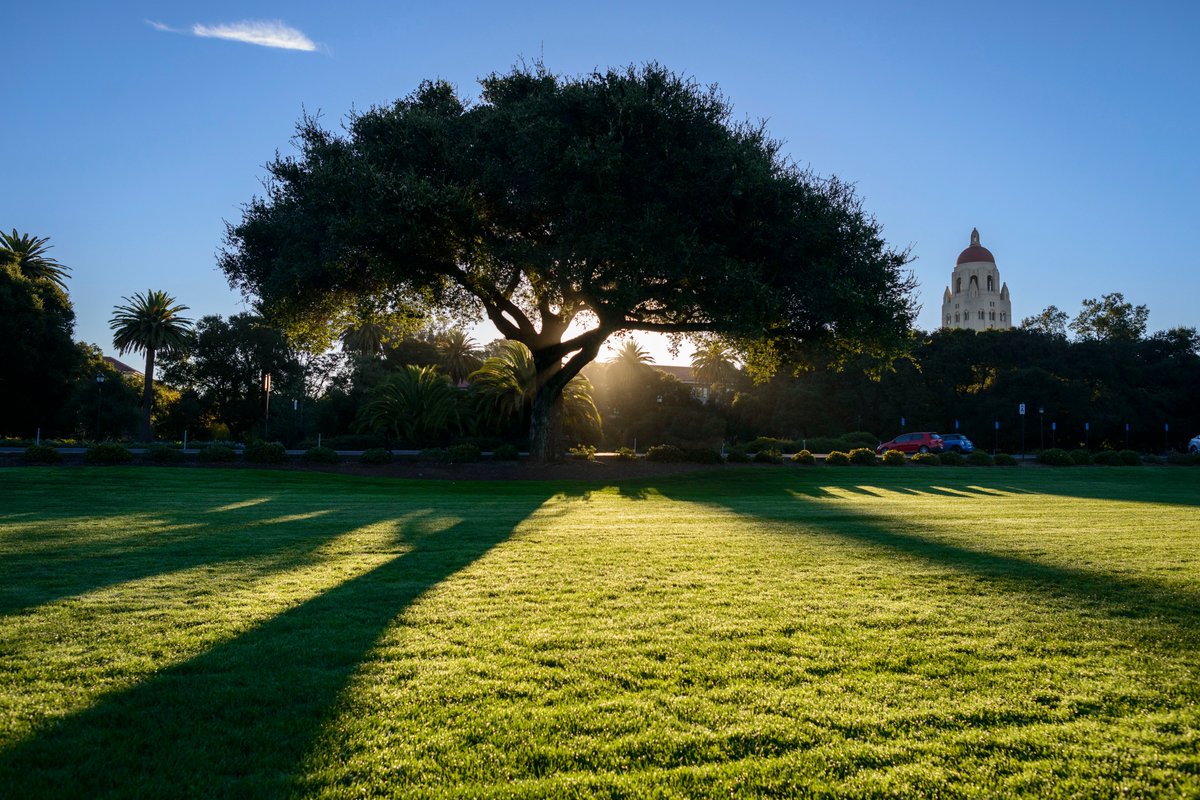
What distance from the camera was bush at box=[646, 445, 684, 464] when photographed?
91.7 ft

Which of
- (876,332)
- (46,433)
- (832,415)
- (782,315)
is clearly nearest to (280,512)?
(782,315)

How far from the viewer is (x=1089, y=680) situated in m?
4.11

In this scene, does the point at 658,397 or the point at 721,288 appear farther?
the point at 658,397

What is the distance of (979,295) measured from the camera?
157125mm

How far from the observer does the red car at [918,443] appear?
39812mm

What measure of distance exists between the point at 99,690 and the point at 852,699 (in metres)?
4.14

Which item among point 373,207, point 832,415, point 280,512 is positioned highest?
point 373,207

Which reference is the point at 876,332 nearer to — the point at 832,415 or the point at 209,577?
the point at 209,577

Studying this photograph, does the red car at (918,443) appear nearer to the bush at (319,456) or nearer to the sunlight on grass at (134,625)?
the bush at (319,456)

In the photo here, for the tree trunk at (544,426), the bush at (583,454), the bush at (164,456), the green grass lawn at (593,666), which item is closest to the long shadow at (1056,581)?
the green grass lawn at (593,666)

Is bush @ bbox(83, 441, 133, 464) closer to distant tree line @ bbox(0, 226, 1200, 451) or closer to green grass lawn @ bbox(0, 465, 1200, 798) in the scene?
green grass lawn @ bbox(0, 465, 1200, 798)

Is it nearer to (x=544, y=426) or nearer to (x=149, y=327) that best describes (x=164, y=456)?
(x=544, y=426)

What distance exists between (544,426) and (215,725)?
893 inches

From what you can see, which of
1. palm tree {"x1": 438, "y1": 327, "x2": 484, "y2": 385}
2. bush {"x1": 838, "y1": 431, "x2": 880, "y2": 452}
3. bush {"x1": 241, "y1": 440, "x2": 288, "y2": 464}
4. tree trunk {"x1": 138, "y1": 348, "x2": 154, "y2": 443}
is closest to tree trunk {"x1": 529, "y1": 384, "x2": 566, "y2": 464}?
bush {"x1": 241, "y1": 440, "x2": 288, "y2": 464}
